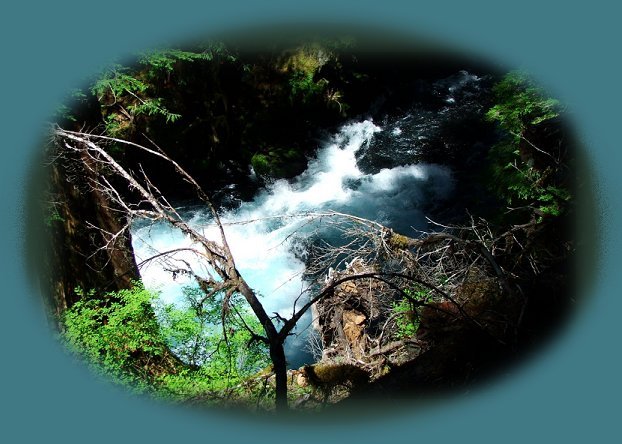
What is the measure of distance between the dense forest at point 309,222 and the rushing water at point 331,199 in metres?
0.06

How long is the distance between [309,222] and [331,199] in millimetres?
5465

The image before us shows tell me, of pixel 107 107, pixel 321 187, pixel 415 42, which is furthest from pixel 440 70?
pixel 107 107

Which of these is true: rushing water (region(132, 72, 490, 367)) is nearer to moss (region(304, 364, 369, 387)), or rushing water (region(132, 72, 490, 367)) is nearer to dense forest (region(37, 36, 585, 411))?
dense forest (region(37, 36, 585, 411))

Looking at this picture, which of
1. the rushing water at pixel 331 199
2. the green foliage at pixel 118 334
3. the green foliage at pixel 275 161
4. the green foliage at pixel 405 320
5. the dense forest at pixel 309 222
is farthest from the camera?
the green foliage at pixel 275 161

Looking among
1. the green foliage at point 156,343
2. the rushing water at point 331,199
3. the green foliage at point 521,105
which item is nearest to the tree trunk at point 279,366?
the green foliage at point 156,343

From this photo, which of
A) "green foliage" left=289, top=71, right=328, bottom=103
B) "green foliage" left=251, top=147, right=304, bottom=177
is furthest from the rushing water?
"green foliage" left=289, top=71, right=328, bottom=103

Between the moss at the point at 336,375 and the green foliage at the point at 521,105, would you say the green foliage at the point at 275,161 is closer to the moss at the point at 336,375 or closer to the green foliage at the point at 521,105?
the green foliage at the point at 521,105

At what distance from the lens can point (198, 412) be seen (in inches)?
184

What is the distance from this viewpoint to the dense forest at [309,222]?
4512 mm

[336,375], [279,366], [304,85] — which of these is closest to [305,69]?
[304,85]

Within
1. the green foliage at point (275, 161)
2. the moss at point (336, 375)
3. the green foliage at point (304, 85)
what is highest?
the green foliage at point (304, 85)

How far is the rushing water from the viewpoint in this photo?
1038cm

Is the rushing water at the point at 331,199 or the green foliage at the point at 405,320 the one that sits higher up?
the rushing water at the point at 331,199

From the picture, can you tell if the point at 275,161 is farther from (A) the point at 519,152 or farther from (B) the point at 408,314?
(B) the point at 408,314
